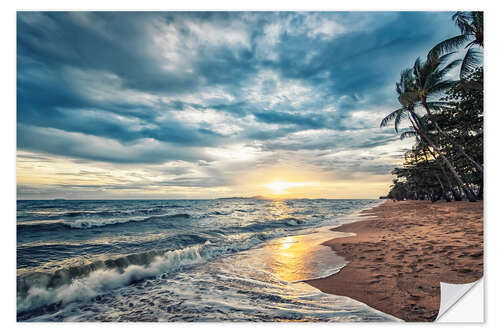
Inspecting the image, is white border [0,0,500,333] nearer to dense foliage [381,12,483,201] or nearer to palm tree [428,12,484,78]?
palm tree [428,12,484,78]

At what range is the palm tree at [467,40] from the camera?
10.7 feet

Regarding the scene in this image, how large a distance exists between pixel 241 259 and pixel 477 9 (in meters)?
5.99

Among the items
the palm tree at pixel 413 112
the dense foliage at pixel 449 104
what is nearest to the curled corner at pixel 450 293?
the dense foliage at pixel 449 104

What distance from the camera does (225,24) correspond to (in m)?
3.55

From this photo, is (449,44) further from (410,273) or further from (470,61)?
(410,273)

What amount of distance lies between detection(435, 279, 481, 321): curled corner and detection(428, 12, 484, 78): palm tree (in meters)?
3.68

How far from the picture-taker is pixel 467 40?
12.2 ft

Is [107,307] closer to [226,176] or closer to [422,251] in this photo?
[226,176]

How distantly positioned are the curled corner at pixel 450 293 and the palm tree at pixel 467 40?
368 cm

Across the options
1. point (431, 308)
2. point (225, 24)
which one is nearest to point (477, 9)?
point (225, 24)

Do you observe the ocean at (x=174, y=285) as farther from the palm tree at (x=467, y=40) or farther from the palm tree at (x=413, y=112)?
the palm tree at (x=467, y=40)
